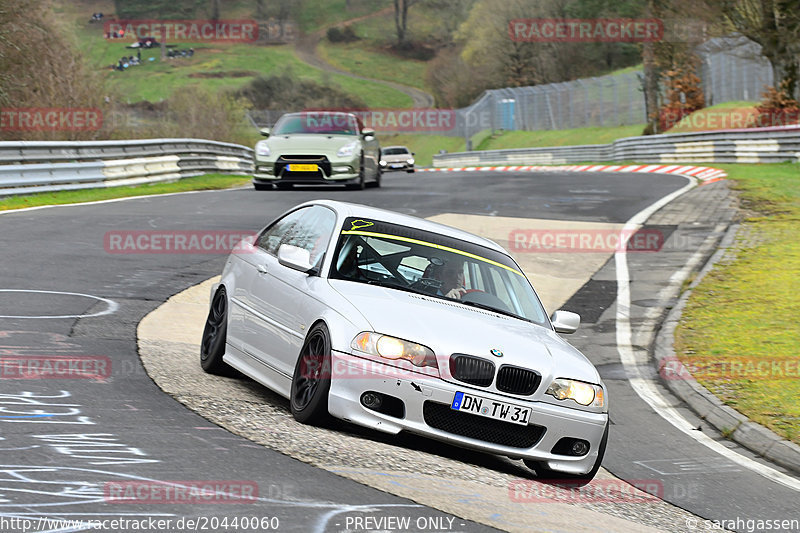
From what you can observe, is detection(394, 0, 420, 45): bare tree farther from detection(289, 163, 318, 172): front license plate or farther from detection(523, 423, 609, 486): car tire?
detection(523, 423, 609, 486): car tire

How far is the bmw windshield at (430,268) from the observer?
751 centimetres

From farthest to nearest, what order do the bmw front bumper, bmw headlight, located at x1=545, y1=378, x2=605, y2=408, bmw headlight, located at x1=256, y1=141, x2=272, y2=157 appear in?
bmw headlight, located at x1=256, y1=141, x2=272, y2=157 → bmw headlight, located at x1=545, y1=378, x2=605, y2=408 → the bmw front bumper

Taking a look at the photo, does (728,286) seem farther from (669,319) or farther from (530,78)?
(530,78)

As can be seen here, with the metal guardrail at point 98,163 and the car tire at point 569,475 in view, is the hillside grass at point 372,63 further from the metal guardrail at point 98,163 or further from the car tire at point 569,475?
the car tire at point 569,475

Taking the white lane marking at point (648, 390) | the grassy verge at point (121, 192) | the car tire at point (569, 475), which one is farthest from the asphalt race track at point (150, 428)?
the grassy verge at point (121, 192)

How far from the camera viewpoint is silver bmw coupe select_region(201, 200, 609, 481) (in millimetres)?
6359

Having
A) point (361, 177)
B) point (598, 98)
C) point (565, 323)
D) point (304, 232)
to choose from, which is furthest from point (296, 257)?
point (598, 98)

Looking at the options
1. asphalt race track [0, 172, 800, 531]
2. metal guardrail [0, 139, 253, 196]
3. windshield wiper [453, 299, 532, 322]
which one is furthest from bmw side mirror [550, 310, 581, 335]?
metal guardrail [0, 139, 253, 196]

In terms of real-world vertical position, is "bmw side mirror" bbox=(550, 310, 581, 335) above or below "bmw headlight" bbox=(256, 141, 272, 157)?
below

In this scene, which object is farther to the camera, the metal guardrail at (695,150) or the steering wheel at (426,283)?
the metal guardrail at (695,150)

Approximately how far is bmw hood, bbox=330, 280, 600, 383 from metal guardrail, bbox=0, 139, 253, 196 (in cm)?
1493

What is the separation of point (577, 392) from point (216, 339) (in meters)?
3.00

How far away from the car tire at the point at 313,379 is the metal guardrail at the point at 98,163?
14.9 metres

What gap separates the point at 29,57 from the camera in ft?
92.5
